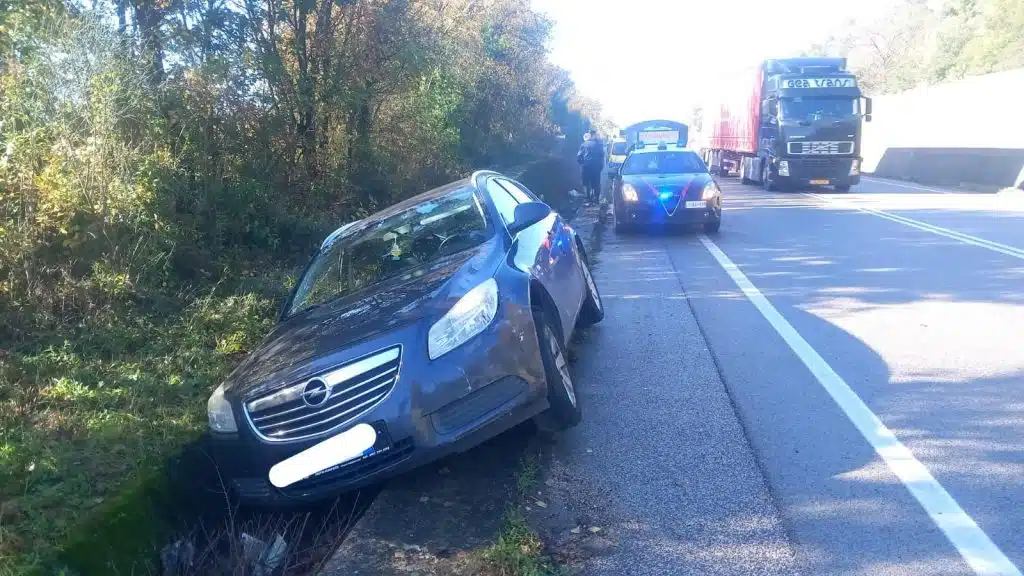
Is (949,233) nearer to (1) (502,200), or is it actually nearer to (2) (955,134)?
(1) (502,200)

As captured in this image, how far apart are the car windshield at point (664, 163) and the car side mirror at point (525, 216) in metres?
9.13

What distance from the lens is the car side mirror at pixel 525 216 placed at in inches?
231

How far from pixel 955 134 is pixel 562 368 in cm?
3532

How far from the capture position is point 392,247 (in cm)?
594

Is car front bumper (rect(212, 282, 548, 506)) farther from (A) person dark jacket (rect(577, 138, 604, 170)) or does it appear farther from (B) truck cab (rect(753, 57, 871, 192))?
(B) truck cab (rect(753, 57, 871, 192))

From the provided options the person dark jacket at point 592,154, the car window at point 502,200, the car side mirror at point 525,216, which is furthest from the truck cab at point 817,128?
the car side mirror at point 525,216

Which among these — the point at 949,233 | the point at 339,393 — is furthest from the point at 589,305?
the point at 949,233

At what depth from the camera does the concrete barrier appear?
24.6 metres

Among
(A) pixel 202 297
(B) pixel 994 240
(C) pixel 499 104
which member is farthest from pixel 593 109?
(A) pixel 202 297

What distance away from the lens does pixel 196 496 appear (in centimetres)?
487

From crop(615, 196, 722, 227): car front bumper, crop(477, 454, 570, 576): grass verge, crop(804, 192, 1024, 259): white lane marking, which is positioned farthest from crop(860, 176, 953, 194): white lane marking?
crop(477, 454, 570, 576): grass verge

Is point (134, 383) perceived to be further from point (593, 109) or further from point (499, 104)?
point (593, 109)

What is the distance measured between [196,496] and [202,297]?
300cm

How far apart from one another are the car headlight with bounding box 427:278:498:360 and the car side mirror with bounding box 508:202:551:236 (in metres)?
1.18
